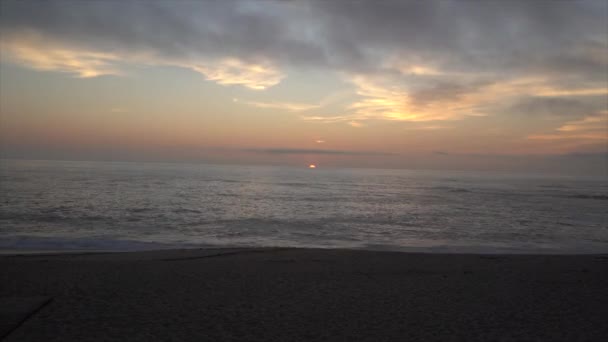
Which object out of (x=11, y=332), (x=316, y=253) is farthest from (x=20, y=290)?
(x=316, y=253)

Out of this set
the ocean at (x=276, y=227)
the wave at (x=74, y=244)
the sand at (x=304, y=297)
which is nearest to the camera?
the sand at (x=304, y=297)

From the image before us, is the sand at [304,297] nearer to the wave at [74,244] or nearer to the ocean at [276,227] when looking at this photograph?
the wave at [74,244]

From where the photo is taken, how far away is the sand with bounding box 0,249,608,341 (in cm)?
619

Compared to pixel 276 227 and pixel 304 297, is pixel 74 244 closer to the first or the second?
pixel 276 227

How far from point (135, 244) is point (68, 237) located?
329 centimetres

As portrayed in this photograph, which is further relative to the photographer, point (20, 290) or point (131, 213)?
point (131, 213)

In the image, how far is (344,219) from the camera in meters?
24.9

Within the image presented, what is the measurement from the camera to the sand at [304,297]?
619cm

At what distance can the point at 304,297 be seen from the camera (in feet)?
26.3

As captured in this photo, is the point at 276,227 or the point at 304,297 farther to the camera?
the point at 276,227

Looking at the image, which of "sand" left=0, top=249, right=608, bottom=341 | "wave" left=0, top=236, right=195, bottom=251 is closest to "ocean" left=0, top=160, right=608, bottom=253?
"wave" left=0, top=236, right=195, bottom=251

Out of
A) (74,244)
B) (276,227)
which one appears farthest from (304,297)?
(276,227)

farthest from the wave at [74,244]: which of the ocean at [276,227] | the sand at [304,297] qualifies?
the sand at [304,297]

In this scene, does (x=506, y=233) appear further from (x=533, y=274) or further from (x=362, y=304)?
(x=362, y=304)
